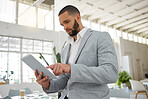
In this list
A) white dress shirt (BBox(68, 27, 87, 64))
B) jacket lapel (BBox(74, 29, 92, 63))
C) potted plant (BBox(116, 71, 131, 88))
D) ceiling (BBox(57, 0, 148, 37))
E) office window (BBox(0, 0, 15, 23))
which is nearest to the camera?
jacket lapel (BBox(74, 29, 92, 63))

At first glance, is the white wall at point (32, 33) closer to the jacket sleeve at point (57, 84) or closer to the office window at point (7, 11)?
the office window at point (7, 11)

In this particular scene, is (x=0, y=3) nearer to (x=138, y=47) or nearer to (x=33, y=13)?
(x=33, y=13)

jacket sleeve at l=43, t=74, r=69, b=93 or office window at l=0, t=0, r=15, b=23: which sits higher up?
office window at l=0, t=0, r=15, b=23

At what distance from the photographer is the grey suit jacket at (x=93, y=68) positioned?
0.84m

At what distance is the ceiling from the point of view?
31.1 feet

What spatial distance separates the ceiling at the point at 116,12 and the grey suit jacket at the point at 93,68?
7132 mm

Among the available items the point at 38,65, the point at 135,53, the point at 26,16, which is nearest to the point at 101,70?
the point at 38,65

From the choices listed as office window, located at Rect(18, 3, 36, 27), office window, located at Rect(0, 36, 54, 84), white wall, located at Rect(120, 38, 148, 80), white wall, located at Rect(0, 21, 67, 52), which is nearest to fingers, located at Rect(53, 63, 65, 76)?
office window, located at Rect(0, 36, 54, 84)

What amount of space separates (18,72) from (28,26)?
247 cm

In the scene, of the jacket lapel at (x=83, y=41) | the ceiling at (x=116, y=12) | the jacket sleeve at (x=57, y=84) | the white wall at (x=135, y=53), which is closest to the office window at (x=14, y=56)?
the ceiling at (x=116, y=12)

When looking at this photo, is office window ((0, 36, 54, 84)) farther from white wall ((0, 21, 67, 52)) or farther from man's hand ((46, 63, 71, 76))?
man's hand ((46, 63, 71, 76))

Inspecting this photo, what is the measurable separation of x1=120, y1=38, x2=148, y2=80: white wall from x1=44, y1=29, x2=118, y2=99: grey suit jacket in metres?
11.5

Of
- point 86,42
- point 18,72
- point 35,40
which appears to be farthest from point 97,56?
point 35,40

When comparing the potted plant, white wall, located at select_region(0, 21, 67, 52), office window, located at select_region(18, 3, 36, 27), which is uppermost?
office window, located at select_region(18, 3, 36, 27)
